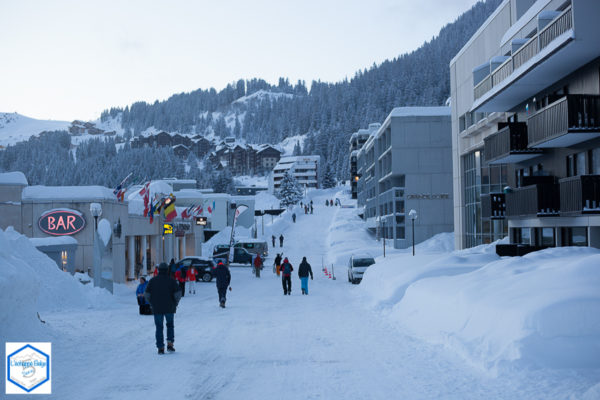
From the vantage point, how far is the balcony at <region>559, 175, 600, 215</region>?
1720 cm

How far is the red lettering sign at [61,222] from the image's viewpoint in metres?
25.7

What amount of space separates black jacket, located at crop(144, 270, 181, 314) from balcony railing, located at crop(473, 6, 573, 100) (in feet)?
46.5

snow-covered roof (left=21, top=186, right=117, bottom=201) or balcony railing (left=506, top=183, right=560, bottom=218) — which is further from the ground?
snow-covered roof (left=21, top=186, right=117, bottom=201)

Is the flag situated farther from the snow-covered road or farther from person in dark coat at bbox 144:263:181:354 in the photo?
person in dark coat at bbox 144:263:181:354

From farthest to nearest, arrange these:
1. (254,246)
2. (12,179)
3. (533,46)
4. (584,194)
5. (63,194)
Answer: (254,246) < (63,194) < (12,179) < (533,46) < (584,194)

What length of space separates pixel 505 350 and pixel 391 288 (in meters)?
10.1

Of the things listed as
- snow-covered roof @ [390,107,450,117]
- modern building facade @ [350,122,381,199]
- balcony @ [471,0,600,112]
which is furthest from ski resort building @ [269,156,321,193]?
balcony @ [471,0,600,112]

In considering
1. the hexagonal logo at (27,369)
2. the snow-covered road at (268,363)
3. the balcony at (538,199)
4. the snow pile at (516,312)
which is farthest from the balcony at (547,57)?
the hexagonal logo at (27,369)

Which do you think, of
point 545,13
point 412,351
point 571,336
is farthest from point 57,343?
point 545,13

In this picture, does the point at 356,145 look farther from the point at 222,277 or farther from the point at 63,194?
the point at 222,277

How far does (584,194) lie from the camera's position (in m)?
17.3

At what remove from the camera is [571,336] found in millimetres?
8234

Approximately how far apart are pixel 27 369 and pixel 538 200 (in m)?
18.0

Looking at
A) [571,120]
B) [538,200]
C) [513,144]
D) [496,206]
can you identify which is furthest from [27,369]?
[496,206]
